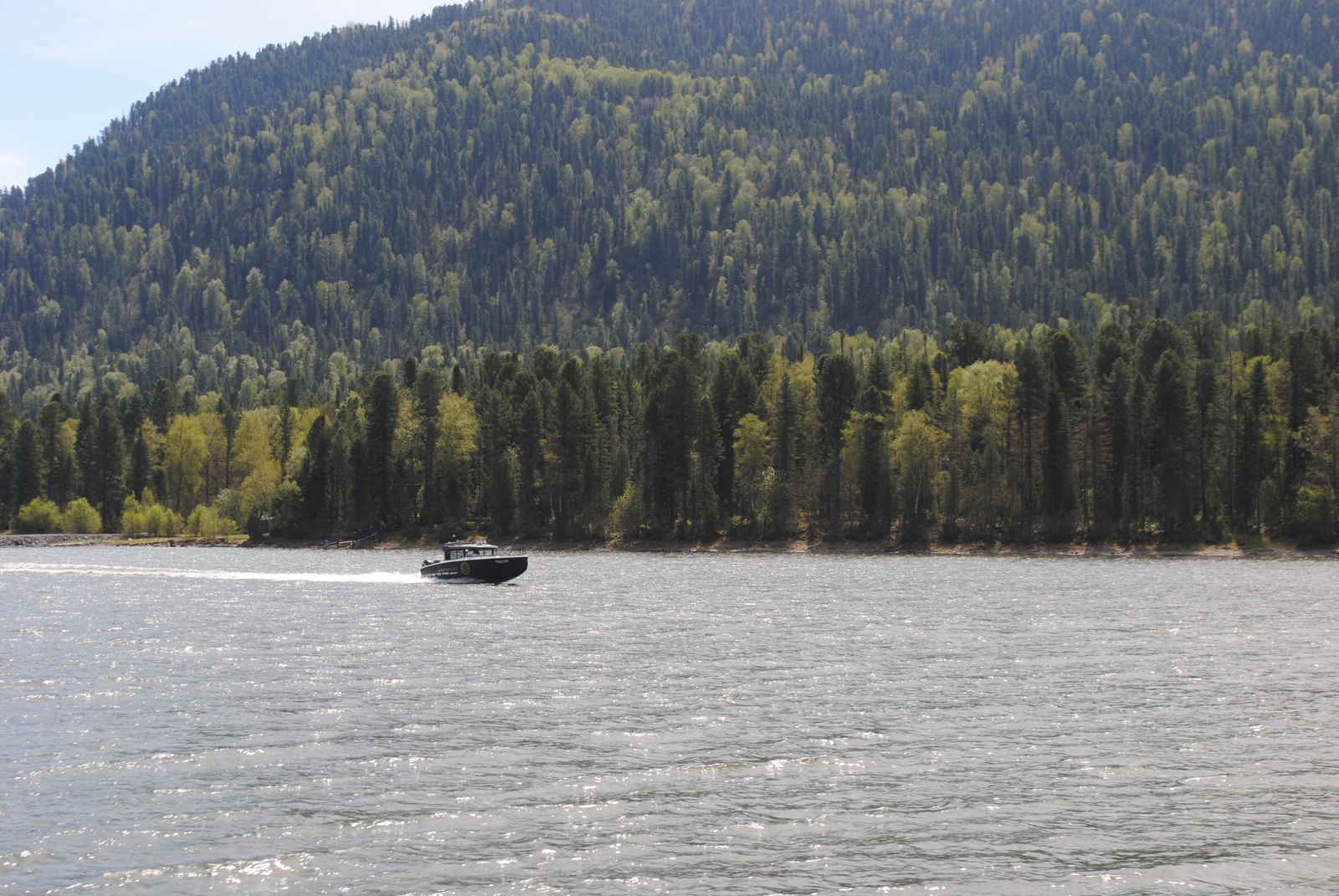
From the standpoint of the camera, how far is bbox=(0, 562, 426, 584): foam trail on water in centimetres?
11225

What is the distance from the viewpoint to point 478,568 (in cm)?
10544

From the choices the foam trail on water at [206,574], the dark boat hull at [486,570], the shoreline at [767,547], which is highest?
the shoreline at [767,547]

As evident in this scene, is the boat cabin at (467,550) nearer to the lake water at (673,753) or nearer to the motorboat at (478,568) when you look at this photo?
the motorboat at (478,568)

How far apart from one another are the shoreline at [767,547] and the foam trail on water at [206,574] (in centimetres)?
2698

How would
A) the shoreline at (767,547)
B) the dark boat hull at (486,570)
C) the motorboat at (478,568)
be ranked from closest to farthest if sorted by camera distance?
the dark boat hull at (486,570) → the motorboat at (478,568) → the shoreline at (767,547)

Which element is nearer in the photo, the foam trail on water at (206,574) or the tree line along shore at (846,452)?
the foam trail on water at (206,574)

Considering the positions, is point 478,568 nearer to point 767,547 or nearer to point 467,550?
point 467,550

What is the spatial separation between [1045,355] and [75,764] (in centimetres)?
14174

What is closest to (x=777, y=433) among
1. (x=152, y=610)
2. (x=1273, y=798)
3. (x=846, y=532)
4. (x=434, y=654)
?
(x=846, y=532)

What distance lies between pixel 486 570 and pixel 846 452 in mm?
66440

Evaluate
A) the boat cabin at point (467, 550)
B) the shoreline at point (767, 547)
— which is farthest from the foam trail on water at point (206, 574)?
the shoreline at point (767, 547)

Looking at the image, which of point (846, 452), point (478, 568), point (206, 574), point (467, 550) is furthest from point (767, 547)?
point (206, 574)

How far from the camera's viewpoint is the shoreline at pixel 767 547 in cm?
13900

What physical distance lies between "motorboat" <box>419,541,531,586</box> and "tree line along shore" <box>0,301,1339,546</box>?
177 feet
